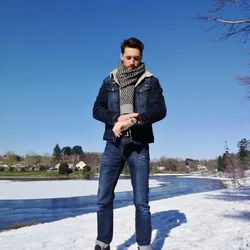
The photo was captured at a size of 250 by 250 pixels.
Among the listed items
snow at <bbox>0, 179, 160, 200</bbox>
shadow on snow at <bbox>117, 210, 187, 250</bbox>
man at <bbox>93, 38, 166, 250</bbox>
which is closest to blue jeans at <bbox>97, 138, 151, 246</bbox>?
man at <bbox>93, 38, 166, 250</bbox>

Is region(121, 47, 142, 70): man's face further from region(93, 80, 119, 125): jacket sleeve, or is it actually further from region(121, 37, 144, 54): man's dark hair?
region(93, 80, 119, 125): jacket sleeve

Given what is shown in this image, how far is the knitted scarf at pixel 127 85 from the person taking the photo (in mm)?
3465

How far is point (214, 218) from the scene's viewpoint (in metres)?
6.69

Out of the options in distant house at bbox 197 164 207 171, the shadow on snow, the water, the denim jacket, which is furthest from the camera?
distant house at bbox 197 164 207 171

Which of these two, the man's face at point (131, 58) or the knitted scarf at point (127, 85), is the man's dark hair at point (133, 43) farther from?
the knitted scarf at point (127, 85)

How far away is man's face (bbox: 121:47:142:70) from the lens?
11.4 ft

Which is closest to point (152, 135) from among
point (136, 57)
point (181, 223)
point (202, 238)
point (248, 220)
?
point (136, 57)

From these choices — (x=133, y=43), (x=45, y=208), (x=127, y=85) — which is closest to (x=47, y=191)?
(x=45, y=208)

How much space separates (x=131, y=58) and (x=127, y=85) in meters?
→ 0.24

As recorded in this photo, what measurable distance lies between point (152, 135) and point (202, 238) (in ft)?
6.41

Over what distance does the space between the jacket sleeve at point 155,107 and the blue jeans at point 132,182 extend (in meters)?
0.28

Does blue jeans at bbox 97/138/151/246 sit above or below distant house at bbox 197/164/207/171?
below

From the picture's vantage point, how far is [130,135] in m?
3.40

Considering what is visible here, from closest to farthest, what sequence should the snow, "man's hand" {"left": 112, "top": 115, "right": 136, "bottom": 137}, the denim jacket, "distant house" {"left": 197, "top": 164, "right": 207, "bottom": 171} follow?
1. "man's hand" {"left": 112, "top": 115, "right": 136, "bottom": 137}
2. the denim jacket
3. the snow
4. "distant house" {"left": 197, "top": 164, "right": 207, "bottom": 171}
